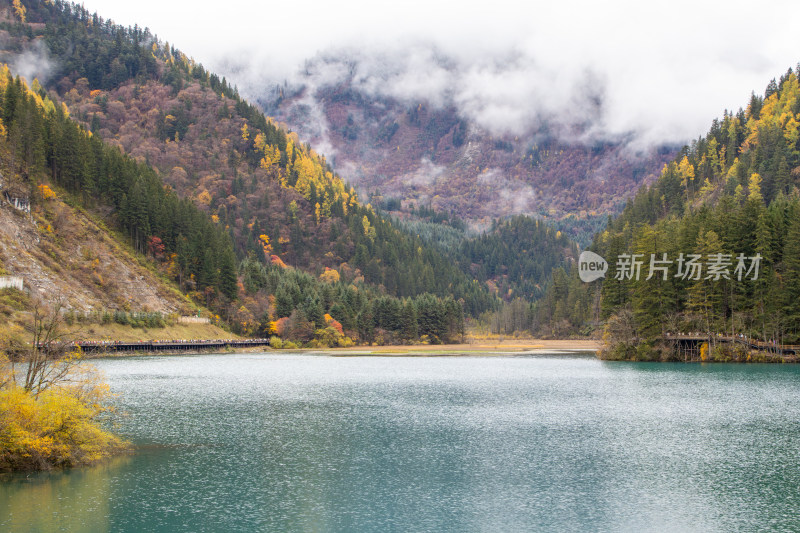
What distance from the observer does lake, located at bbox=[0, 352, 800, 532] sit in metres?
32.4

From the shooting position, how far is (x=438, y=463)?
43.4 meters

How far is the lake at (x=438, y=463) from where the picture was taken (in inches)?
1277

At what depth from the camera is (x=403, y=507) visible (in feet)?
112

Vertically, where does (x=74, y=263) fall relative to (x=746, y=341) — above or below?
above

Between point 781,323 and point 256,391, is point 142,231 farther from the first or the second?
point 781,323

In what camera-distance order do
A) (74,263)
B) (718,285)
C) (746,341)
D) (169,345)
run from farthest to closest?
(169,345), (74,263), (718,285), (746,341)

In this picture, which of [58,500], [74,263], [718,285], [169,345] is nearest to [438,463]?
[58,500]

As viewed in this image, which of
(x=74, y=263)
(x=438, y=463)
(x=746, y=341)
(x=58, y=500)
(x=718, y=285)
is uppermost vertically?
(x=74, y=263)

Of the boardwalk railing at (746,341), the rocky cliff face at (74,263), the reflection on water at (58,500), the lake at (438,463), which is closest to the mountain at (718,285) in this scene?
the boardwalk railing at (746,341)

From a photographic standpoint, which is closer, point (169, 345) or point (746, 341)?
point (746, 341)

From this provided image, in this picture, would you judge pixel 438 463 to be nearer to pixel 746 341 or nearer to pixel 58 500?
pixel 58 500

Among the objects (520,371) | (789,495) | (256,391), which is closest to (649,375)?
(520,371)

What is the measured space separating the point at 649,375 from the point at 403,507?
7276 cm

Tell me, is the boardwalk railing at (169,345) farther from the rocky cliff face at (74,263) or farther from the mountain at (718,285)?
the mountain at (718,285)
